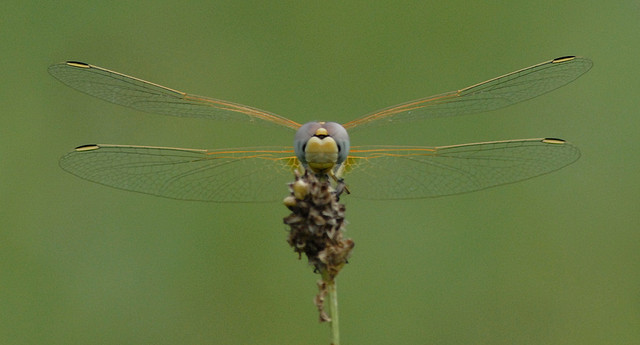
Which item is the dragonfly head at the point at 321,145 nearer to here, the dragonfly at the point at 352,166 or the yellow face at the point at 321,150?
the yellow face at the point at 321,150

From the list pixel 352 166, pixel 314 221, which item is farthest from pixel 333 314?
pixel 352 166

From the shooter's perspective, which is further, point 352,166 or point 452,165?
point 352,166

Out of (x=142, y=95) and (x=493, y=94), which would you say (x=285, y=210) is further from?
(x=493, y=94)

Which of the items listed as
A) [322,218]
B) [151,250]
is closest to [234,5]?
[151,250]

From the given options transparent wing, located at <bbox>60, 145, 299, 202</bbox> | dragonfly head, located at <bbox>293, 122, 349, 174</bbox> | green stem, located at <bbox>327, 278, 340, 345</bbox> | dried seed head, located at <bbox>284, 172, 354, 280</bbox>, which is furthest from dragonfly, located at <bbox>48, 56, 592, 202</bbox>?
green stem, located at <bbox>327, 278, 340, 345</bbox>

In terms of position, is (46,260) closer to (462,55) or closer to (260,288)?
(260,288)
